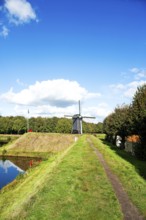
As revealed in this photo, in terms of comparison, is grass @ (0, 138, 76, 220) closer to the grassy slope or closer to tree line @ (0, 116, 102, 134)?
the grassy slope

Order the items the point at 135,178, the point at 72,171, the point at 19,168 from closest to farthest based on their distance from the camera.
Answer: the point at 135,178, the point at 72,171, the point at 19,168

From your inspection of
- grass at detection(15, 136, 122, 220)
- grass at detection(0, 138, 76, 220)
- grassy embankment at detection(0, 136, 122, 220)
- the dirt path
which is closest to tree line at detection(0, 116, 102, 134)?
grass at detection(0, 138, 76, 220)

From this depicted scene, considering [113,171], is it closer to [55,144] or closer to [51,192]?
[51,192]

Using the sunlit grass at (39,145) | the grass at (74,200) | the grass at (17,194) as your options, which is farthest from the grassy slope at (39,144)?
the grass at (74,200)

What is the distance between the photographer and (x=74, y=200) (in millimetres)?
16047

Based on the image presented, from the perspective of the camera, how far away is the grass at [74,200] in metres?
13.7

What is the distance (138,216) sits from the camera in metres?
13.2

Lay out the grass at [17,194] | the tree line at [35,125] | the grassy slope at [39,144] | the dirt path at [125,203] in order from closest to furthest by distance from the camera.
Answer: the dirt path at [125,203], the grass at [17,194], the grassy slope at [39,144], the tree line at [35,125]

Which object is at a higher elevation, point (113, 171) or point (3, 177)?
point (113, 171)

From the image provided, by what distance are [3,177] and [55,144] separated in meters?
39.7

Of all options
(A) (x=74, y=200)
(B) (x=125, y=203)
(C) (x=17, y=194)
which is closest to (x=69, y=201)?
(A) (x=74, y=200)

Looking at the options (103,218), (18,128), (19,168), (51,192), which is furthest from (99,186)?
(18,128)

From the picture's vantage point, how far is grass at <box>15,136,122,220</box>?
44.8ft

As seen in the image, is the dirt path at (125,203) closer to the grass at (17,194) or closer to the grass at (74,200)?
the grass at (74,200)
